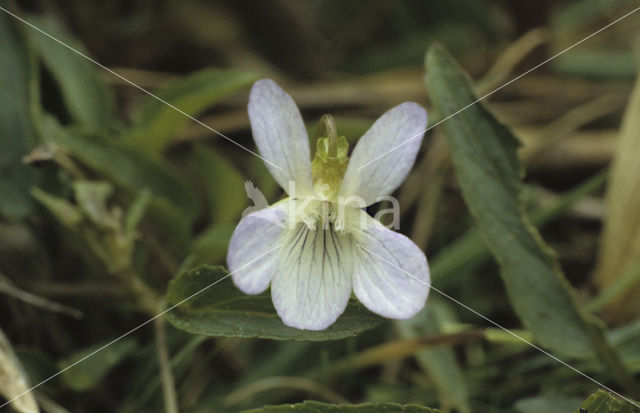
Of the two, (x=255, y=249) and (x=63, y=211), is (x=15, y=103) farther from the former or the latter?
(x=255, y=249)

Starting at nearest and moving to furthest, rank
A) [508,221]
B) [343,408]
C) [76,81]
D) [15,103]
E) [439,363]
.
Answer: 1. [343,408]
2. [508,221]
3. [439,363]
4. [15,103]
5. [76,81]

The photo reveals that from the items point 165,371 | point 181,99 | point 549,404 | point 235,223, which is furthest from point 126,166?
point 549,404

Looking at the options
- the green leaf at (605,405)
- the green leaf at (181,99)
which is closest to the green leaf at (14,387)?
the green leaf at (181,99)

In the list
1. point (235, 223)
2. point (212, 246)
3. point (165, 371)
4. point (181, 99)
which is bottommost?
point (165, 371)

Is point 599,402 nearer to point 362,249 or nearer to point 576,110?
point 362,249

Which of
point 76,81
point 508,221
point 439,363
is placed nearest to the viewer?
point 508,221

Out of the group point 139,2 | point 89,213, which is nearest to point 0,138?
point 89,213
